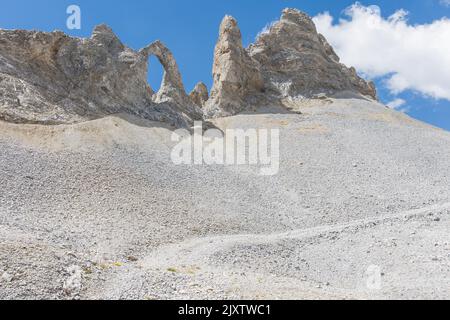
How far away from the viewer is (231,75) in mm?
54375

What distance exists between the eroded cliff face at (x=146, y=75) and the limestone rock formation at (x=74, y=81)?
0.26ft

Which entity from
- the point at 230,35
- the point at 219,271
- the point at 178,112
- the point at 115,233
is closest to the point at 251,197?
the point at 115,233

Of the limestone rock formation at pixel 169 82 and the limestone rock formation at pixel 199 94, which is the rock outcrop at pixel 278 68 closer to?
the limestone rock formation at pixel 169 82

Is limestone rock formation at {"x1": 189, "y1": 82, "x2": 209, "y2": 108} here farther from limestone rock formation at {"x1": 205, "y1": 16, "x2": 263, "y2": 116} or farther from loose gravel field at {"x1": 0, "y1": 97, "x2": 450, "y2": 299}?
loose gravel field at {"x1": 0, "y1": 97, "x2": 450, "y2": 299}

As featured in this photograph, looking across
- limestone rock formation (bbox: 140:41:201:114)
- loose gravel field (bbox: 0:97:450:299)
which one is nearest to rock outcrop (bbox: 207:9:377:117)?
limestone rock formation (bbox: 140:41:201:114)

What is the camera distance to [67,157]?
28.6m

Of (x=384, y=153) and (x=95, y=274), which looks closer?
(x=95, y=274)

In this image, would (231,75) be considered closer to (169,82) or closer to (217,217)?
(169,82)

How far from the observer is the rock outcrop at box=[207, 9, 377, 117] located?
54291 mm

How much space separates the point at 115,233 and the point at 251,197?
35.4 ft

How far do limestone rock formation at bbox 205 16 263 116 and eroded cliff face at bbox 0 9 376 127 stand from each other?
0.12 m

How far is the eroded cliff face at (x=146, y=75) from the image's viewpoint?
36250 mm

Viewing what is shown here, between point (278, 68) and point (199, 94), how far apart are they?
11.8 metres

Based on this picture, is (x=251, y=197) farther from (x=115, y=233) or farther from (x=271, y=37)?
(x=271, y=37)
